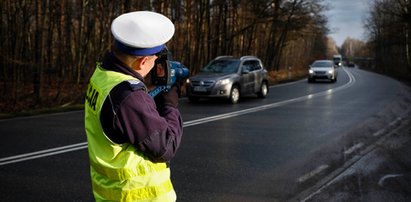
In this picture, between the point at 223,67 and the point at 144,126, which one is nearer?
the point at 144,126

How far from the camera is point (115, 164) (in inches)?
75.7

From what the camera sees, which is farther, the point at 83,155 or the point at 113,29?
the point at 83,155

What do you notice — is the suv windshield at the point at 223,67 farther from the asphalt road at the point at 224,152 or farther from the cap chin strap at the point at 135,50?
the cap chin strap at the point at 135,50

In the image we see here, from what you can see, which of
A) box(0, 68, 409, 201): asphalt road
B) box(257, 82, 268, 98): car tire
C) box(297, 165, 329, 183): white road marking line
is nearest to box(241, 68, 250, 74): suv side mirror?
box(257, 82, 268, 98): car tire

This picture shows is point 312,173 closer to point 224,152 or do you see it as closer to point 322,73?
point 224,152

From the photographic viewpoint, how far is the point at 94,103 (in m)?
1.96

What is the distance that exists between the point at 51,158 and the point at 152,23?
17.0ft

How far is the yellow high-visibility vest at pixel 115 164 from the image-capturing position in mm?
1917

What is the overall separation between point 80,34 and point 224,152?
19.0 metres

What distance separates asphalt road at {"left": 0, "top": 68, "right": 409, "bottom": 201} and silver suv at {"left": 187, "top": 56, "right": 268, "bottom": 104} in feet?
6.80

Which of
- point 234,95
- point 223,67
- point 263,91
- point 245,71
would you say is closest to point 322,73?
point 263,91

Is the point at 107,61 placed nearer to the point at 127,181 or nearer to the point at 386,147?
the point at 127,181

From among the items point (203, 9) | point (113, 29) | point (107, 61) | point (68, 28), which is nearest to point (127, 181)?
point (107, 61)

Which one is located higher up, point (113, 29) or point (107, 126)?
point (113, 29)
